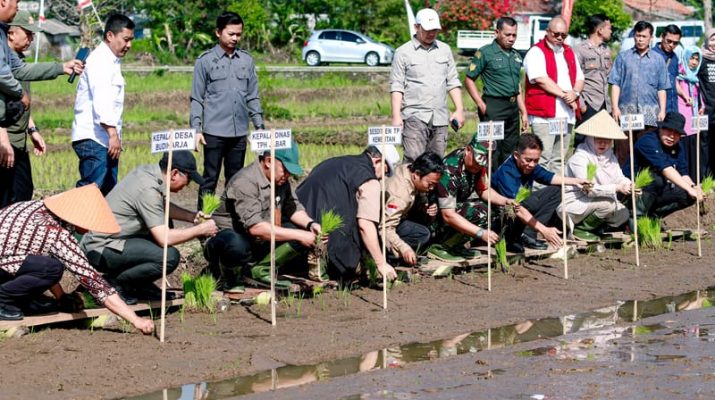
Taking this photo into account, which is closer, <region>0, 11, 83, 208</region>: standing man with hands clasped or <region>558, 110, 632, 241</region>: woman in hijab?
<region>0, 11, 83, 208</region>: standing man with hands clasped

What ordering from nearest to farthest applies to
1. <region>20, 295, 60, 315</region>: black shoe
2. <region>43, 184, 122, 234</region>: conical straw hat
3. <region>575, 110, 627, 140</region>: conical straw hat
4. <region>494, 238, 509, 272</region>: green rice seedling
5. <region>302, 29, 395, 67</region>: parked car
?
1. <region>43, 184, 122, 234</region>: conical straw hat
2. <region>20, 295, 60, 315</region>: black shoe
3. <region>494, 238, 509, 272</region>: green rice seedling
4. <region>575, 110, 627, 140</region>: conical straw hat
5. <region>302, 29, 395, 67</region>: parked car

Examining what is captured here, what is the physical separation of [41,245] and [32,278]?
222mm

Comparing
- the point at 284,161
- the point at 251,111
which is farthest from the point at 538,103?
the point at 284,161

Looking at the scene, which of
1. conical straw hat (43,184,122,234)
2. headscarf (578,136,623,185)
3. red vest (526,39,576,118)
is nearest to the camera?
conical straw hat (43,184,122,234)

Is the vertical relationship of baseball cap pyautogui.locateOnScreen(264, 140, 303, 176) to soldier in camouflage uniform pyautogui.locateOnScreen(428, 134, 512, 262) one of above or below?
above

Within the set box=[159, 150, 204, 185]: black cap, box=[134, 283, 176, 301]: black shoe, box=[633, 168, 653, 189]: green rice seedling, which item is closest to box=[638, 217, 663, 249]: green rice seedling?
box=[633, 168, 653, 189]: green rice seedling

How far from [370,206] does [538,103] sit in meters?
3.32

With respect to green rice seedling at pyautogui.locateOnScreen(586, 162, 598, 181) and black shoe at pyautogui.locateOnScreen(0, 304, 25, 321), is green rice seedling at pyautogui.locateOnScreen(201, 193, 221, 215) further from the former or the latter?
green rice seedling at pyautogui.locateOnScreen(586, 162, 598, 181)

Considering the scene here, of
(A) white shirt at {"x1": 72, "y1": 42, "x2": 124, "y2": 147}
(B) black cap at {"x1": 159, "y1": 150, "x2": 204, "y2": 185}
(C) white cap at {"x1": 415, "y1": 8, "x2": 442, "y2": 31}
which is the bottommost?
(B) black cap at {"x1": 159, "y1": 150, "x2": 204, "y2": 185}

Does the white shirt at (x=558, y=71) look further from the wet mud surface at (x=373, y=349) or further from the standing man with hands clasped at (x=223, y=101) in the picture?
the standing man with hands clasped at (x=223, y=101)

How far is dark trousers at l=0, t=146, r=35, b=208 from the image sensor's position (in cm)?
877

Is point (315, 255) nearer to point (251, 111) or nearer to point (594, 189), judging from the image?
point (251, 111)

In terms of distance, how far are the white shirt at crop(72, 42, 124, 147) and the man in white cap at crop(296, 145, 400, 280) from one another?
1605 mm

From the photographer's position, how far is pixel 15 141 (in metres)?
8.81
